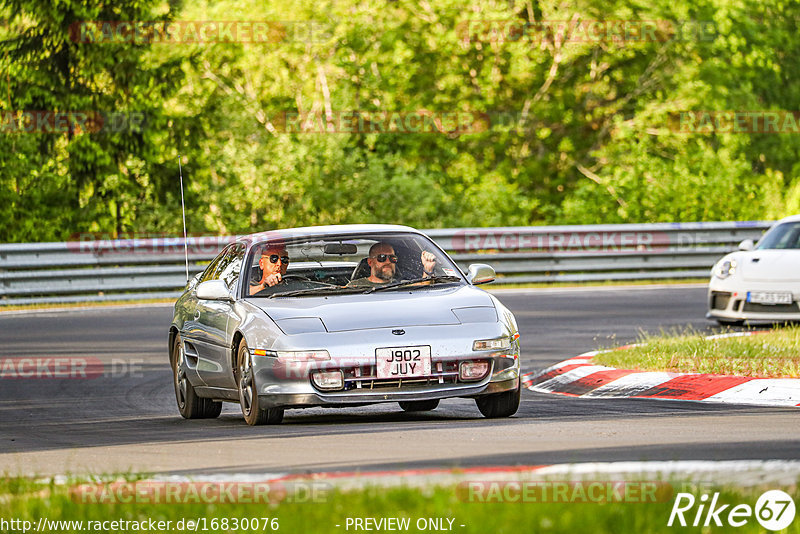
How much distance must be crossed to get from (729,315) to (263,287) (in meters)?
8.00

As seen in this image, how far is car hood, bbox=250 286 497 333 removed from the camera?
31.7 ft

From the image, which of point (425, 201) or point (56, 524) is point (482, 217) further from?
point (56, 524)

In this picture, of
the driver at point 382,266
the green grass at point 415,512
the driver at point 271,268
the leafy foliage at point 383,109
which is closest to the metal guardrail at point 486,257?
the leafy foliage at point 383,109

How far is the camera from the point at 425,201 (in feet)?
111

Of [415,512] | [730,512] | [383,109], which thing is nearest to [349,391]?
[415,512]

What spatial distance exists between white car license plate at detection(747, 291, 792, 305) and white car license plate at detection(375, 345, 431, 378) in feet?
26.9

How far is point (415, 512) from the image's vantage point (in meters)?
5.51

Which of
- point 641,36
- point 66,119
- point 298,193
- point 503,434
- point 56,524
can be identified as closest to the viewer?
point 56,524

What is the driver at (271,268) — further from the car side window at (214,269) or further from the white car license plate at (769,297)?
the white car license plate at (769,297)

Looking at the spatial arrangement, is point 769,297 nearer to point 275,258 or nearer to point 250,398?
point 275,258

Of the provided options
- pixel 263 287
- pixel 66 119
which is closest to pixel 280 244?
pixel 263 287

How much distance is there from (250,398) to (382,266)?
151cm

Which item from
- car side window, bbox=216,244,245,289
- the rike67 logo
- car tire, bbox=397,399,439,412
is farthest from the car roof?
→ the rike67 logo

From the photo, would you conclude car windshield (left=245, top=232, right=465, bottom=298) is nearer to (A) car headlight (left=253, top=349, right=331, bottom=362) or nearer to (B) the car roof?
(B) the car roof
